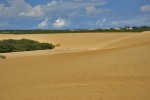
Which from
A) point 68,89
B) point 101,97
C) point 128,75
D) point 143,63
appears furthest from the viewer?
point 143,63

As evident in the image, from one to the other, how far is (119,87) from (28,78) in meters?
4.42

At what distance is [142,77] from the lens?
11.4m

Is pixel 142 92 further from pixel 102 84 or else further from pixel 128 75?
pixel 128 75

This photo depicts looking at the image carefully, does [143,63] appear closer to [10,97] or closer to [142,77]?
[142,77]

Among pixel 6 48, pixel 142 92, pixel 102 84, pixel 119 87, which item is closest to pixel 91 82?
pixel 102 84

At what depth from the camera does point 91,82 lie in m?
11.0

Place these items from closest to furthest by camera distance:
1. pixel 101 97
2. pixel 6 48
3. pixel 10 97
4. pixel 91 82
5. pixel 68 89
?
pixel 101 97 → pixel 10 97 → pixel 68 89 → pixel 91 82 → pixel 6 48

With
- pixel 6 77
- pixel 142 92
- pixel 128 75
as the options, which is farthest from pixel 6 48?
pixel 142 92

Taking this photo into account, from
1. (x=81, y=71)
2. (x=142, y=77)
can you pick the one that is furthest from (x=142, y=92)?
(x=81, y=71)

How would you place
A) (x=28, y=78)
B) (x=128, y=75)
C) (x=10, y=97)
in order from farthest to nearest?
(x=28, y=78) → (x=128, y=75) → (x=10, y=97)

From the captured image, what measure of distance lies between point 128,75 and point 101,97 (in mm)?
3649

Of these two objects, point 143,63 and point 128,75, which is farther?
point 143,63

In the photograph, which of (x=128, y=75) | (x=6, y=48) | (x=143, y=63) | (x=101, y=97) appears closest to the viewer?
(x=101, y=97)

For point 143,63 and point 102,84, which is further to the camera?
point 143,63
